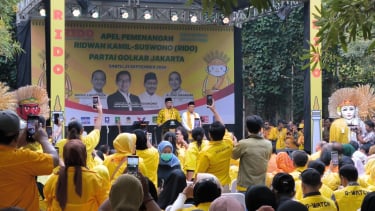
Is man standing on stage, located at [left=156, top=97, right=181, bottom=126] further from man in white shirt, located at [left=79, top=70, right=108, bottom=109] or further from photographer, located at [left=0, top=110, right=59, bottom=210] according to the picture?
photographer, located at [left=0, top=110, right=59, bottom=210]

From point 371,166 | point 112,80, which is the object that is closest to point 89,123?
point 112,80

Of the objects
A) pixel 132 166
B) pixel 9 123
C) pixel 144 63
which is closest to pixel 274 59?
pixel 144 63

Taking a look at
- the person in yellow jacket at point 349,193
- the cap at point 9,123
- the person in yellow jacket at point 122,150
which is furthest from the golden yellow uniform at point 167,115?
the cap at point 9,123

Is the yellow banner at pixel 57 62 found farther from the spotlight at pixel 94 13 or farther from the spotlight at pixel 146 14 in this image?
the spotlight at pixel 146 14

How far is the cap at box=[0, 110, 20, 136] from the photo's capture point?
176 inches

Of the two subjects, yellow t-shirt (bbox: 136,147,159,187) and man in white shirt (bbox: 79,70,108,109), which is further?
man in white shirt (bbox: 79,70,108,109)

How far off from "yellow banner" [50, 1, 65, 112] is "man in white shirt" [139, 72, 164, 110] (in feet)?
16.3

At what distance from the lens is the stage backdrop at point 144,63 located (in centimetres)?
1714

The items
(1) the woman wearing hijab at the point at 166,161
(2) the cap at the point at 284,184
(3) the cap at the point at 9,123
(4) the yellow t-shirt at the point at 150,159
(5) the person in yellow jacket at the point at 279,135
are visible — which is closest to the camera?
(3) the cap at the point at 9,123

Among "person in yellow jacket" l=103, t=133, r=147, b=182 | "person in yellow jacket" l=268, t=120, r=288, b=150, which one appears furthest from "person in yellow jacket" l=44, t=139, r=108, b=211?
"person in yellow jacket" l=268, t=120, r=288, b=150

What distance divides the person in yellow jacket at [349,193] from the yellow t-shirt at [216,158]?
144 cm

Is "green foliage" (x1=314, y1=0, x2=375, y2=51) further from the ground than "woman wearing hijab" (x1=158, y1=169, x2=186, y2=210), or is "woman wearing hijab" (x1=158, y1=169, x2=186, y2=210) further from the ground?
"green foliage" (x1=314, y1=0, x2=375, y2=51)

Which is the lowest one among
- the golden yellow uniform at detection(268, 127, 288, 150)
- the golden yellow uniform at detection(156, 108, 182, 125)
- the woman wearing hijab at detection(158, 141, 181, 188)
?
the golden yellow uniform at detection(268, 127, 288, 150)

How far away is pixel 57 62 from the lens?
Answer: 12977 mm
